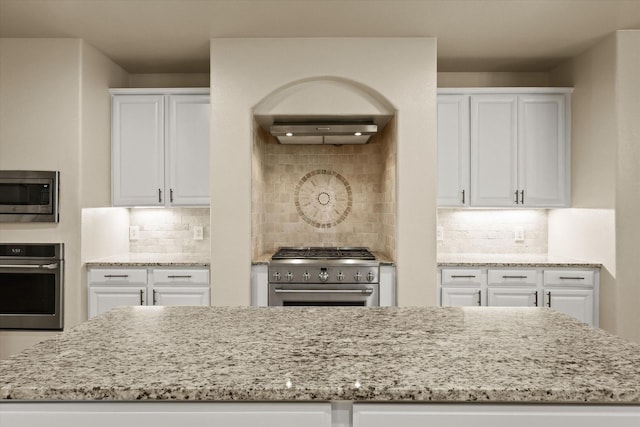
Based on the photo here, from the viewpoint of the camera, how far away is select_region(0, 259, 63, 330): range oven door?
359 cm

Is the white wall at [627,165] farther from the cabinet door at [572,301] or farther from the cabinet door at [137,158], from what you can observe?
the cabinet door at [137,158]

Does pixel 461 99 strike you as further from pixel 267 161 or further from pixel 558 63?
pixel 267 161

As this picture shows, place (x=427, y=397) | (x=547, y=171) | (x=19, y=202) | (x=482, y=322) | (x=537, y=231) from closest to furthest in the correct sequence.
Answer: (x=427, y=397), (x=482, y=322), (x=19, y=202), (x=547, y=171), (x=537, y=231)

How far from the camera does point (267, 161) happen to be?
4.59 metres

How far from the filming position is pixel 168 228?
4.53 meters

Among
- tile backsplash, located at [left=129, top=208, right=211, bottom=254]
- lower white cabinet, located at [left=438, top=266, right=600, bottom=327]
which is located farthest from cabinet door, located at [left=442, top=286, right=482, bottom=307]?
tile backsplash, located at [left=129, top=208, right=211, bottom=254]

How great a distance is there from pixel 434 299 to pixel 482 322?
209 centimetres

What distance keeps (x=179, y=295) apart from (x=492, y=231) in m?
2.93

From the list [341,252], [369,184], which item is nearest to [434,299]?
[341,252]

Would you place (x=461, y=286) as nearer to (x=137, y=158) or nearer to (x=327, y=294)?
(x=327, y=294)

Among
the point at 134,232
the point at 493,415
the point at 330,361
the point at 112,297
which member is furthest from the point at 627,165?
the point at 134,232

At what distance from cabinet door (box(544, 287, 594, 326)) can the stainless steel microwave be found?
3951 millimetres

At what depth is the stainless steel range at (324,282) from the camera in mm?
3648

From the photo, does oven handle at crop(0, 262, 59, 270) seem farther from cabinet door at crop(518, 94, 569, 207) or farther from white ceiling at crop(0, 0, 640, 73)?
cabinet door at crop(518, 94, 569, 207)
